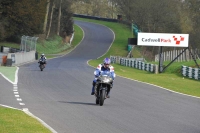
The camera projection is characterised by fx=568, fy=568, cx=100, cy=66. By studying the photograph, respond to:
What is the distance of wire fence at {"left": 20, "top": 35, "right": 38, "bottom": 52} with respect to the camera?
62.1m

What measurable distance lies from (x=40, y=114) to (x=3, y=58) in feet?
116

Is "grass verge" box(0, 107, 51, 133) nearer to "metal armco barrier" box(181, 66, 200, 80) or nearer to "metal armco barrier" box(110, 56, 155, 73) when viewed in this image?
"metal armco barrier" box(181, 66, 200, 80)

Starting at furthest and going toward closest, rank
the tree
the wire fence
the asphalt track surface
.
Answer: the tree → the wire fence → the asphalt track surface

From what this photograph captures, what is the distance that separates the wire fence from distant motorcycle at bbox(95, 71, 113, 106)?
44396 mm

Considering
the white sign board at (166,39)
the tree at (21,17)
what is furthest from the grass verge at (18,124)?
the tree at (21,17)

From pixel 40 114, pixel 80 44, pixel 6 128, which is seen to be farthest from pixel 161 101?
pixel 80 44

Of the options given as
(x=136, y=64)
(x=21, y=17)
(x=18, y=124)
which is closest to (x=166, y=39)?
(x=136, y=64)

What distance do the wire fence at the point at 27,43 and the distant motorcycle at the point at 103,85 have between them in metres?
44.4

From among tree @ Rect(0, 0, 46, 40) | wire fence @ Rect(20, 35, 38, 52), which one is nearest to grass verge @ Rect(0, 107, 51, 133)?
wire fence @ Rect(20, 35, 38, 52)

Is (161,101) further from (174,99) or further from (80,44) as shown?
(80,44)

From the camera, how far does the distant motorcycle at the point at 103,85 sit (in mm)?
17734

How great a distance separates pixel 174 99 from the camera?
21438 millimetres

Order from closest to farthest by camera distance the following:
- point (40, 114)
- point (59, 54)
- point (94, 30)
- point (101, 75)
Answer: point (40, 114)
point (101, 75)
point (59, 54)
point (94, 30)

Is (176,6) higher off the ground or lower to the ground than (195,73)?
higher
